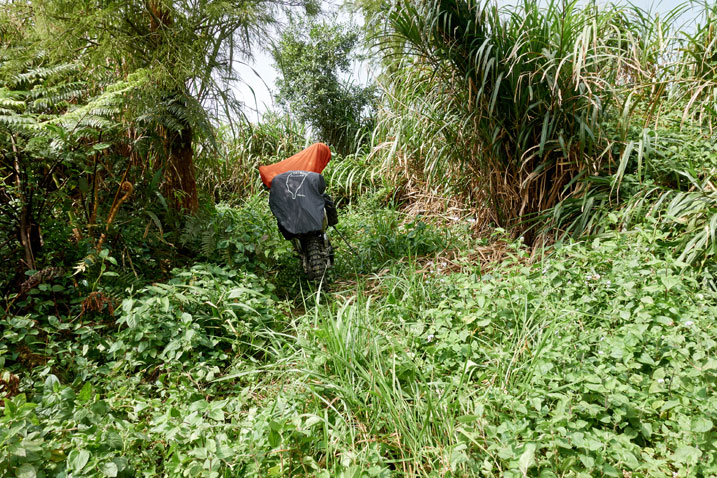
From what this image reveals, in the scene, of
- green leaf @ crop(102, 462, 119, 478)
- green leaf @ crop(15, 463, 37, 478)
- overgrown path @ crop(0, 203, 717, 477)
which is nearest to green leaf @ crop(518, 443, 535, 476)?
overgrown path @ crop(0, 203, 717, 477)

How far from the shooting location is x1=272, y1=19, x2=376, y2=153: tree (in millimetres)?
9719

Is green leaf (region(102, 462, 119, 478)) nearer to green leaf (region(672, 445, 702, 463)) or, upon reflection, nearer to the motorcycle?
green leaf (region(672, 445, 702, 463))

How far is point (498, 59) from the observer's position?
3379mm

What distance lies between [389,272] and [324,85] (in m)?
7.37

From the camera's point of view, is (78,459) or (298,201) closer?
(78,459)

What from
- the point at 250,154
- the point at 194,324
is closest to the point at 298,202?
the point at 194,324

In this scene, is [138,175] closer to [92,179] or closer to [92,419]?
[92,179]

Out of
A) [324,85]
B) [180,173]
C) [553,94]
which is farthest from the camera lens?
[324,85]

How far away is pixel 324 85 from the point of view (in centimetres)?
974

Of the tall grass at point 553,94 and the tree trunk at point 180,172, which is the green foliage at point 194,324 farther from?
the tall grass at point 553,94

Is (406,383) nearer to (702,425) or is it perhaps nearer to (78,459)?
(702,425)

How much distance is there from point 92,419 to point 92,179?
2172 millimetres

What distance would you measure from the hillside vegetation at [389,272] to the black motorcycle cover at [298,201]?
330mm

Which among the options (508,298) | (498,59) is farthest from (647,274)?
(498,59)
